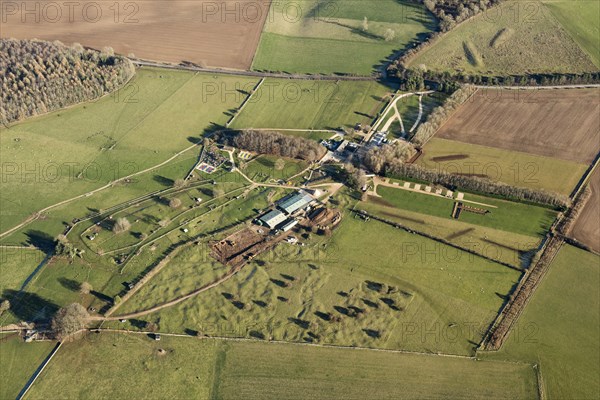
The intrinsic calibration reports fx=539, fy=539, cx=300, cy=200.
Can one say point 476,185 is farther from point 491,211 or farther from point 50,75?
point 50,75

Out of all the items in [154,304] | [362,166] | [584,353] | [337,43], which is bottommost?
[154,304]

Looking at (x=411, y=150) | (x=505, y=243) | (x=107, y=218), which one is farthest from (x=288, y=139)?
(x=505, y=243)

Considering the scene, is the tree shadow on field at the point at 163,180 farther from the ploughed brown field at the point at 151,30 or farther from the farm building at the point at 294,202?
the ploughed brown field at the point at 151,30

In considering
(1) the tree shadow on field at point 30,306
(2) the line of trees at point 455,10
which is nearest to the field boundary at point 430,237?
(1) the tree shadow on field at point 30,306

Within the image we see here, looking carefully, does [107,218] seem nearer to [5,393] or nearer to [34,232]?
[34,232]

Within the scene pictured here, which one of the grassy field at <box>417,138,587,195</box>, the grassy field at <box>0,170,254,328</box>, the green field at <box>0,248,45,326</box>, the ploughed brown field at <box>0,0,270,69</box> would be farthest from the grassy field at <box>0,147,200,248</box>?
the grassy field at <box>417,138,587,195</box>

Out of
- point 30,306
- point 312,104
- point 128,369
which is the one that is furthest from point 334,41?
point 128,369
